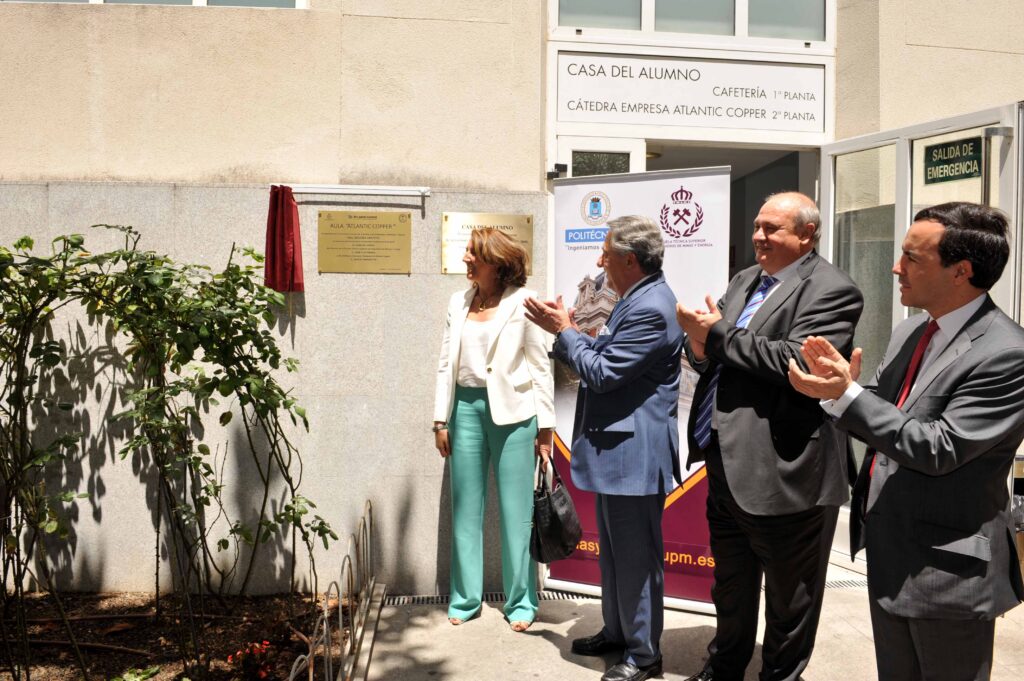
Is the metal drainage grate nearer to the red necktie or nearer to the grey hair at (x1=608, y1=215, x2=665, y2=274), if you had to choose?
the grey hair at (x1=608, y1=215, x2=665, y2=274)

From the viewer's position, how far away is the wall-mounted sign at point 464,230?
4902 millimetres

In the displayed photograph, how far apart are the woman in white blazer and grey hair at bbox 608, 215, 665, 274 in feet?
2.94

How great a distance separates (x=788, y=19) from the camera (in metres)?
5.88

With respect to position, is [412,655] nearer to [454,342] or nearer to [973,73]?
[454,342]

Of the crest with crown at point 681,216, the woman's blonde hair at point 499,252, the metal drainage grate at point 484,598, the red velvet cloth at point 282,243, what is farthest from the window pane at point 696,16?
the metal drainage grate at point 484,598

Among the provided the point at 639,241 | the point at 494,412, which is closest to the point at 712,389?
the point at 639,241

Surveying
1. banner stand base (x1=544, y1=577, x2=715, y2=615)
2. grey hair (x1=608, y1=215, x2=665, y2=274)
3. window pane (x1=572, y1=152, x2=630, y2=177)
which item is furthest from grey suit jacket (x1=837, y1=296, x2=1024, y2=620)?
window pane (x1=572, y1=152, x2=630, y2=177)

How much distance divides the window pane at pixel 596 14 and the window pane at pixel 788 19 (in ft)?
2.77

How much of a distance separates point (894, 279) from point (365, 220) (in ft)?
10.8

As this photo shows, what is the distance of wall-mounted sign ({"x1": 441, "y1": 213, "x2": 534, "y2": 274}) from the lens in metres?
4.90

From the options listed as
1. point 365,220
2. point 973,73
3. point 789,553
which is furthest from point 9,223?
point 973,73

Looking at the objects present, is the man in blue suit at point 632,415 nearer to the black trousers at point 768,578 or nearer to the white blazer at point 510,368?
the black trousers at point 768,578

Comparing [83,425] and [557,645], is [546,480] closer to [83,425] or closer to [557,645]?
[557,645]

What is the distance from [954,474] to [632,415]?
1.53 m
